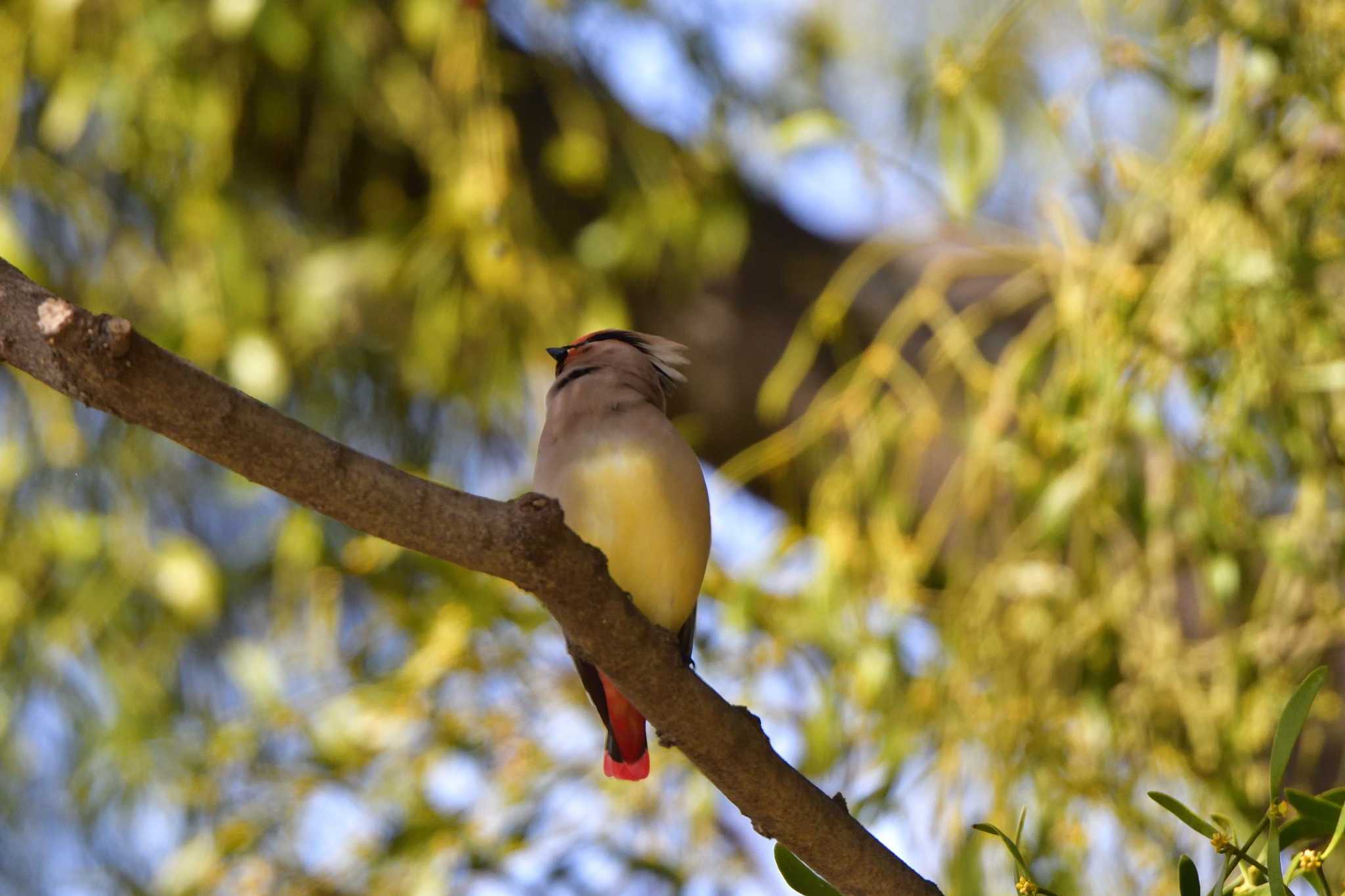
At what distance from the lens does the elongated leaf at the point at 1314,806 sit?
2.69 ft

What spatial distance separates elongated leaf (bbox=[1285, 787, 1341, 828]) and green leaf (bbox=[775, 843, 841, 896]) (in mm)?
262

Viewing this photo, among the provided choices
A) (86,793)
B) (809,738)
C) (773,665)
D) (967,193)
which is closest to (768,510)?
(773,665)

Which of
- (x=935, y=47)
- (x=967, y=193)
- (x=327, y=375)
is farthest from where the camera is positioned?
(x=327, y=375)

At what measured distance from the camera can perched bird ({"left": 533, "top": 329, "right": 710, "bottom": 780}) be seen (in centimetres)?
97

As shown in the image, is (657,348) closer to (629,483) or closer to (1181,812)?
(629,483)

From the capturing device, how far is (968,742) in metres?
1.52

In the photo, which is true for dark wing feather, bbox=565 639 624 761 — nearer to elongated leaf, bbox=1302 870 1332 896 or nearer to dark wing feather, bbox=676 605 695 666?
dark wing feather, bbox=676 605 695 666

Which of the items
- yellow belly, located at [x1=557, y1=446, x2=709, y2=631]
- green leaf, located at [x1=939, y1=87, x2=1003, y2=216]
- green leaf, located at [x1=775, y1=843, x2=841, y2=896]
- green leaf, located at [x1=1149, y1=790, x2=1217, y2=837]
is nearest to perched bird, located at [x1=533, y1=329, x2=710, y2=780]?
yellow belly, located at [x1=557, y1=446, x2=709, y2=631]

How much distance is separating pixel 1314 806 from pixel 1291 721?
0.25ft

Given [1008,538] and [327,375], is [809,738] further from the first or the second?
[327,375]

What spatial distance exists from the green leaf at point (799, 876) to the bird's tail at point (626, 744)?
0.52 feet

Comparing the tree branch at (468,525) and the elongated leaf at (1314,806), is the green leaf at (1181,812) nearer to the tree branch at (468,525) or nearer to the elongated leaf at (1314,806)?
the elongated leaf at (1314,806)

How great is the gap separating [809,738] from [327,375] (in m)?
0.81

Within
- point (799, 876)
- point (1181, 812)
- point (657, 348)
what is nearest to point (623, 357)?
point (657, 348)
